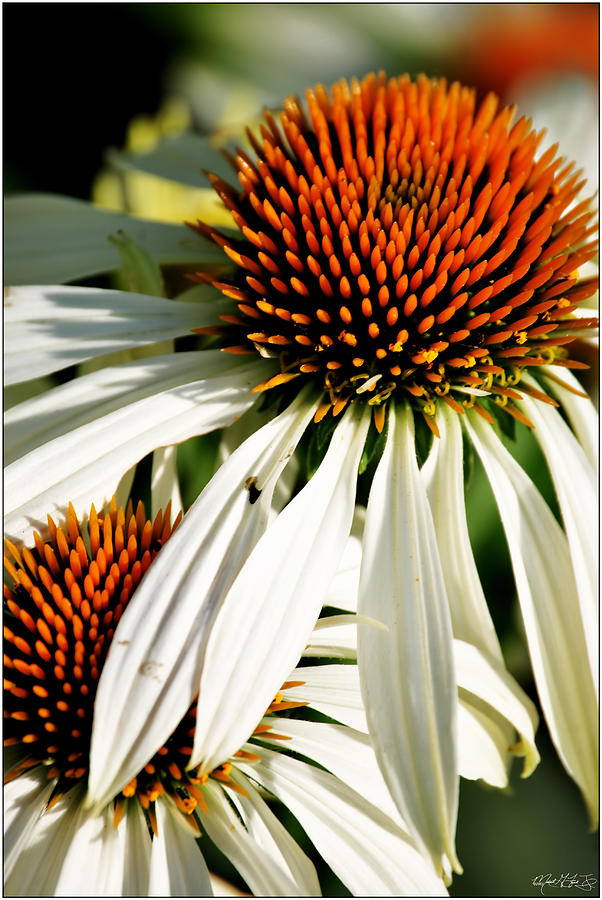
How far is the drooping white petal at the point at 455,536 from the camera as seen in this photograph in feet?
1.52

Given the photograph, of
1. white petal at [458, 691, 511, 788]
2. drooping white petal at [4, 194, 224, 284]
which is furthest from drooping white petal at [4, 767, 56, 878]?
drooping white petal at [4, 194, 224, 284]

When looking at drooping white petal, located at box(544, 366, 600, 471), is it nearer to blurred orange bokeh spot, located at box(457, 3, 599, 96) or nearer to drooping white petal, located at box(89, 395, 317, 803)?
drooping white petal, located at box(89, 395, 317, 803)

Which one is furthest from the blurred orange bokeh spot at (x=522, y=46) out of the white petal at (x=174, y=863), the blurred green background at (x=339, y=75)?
the white petal at (x=174, y=863)

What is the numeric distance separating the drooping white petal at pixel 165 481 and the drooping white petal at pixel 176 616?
64 millimetres

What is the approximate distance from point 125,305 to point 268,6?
53 cm

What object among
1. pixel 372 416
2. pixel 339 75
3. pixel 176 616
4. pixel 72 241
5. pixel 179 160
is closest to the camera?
pixel 176 616

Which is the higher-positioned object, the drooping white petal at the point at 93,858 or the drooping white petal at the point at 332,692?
the drooping white petal at the point at 332,692

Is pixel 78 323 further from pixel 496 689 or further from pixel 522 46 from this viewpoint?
pixel 522 46

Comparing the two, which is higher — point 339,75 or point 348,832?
point 339,75

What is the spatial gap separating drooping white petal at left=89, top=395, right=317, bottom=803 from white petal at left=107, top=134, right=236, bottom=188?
0.36 meters

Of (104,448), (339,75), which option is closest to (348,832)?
(104,448)

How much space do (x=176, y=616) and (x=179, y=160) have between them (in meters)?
0.51

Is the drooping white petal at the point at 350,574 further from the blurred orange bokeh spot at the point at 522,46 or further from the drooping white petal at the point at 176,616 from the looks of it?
the blurred orange bokeh spot at the point at 522,46

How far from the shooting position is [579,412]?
1.76ft
